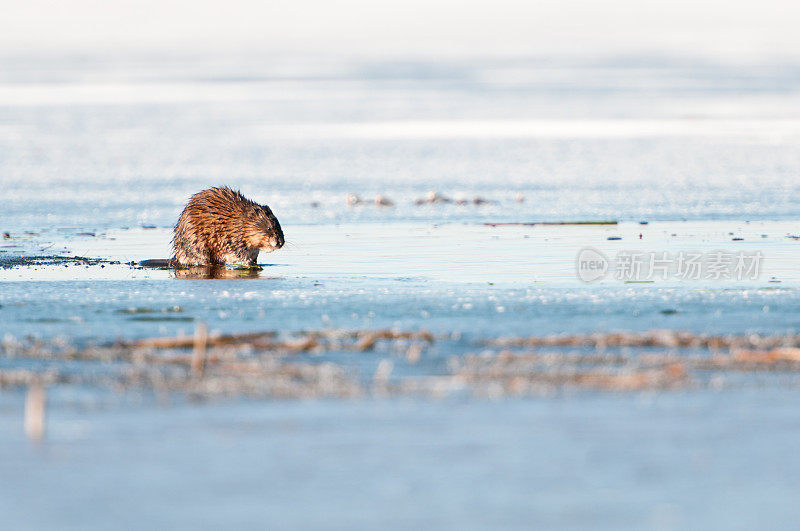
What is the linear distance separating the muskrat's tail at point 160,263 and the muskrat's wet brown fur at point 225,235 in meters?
0.05

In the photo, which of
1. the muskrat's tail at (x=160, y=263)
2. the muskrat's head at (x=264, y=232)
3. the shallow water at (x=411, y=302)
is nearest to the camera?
the shallow water at (x=411, y=302)

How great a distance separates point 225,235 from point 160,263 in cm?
73

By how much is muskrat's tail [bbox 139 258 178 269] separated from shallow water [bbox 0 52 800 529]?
8.9 inches

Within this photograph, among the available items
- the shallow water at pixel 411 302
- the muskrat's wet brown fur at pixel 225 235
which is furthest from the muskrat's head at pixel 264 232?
the shallow water at pixel 411 302

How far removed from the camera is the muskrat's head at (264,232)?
1396 cm

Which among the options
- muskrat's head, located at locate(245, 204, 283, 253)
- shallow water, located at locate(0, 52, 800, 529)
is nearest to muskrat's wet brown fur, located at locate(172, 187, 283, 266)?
muskrat's head, located at locate(245, 204, 283, 253)

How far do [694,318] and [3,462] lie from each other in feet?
18.2

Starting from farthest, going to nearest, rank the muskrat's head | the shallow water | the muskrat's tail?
the muskrat's head → the muskrat's tail → the shallow water

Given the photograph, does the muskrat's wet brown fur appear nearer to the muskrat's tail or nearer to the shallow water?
the muskrat's tail

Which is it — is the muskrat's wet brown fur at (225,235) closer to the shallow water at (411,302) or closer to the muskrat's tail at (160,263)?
the muskrat's tail at (160,263)

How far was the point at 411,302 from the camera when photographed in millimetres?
10969

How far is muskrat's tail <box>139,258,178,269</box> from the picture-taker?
1371cm

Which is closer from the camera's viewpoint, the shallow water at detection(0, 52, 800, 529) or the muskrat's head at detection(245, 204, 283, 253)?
the shallow water at detection(0, 52, 800, 529)

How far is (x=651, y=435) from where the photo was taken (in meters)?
6.69
